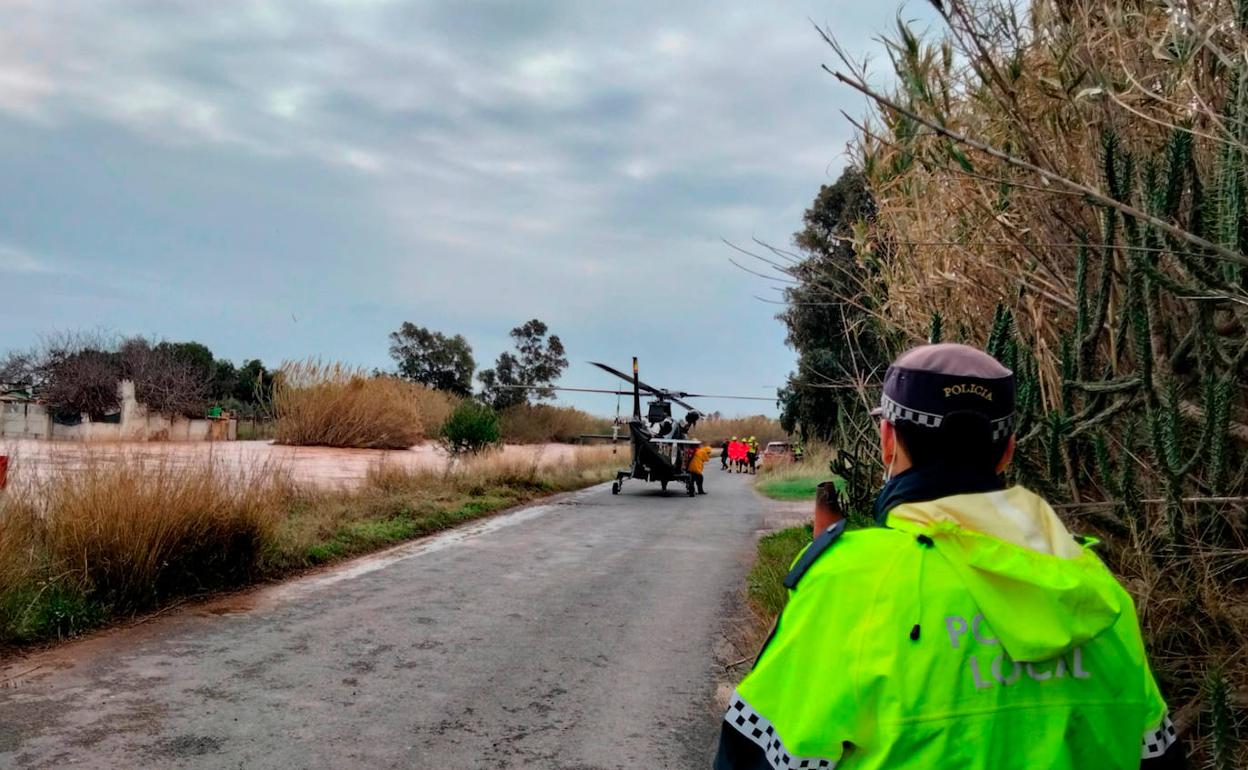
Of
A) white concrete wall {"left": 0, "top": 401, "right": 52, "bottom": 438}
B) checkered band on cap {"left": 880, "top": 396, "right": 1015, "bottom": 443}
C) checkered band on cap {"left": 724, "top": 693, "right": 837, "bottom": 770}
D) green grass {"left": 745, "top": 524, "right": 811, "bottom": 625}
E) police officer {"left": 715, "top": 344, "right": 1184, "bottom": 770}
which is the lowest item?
green grass {"left": 745, "top": 524, "right": 811, "bottom": 625}

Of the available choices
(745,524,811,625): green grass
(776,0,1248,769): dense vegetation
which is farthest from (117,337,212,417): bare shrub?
(776,0,1248,769): dense vegetation

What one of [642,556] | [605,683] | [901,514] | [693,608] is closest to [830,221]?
[642,556]

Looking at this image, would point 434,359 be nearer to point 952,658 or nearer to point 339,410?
point 339,410

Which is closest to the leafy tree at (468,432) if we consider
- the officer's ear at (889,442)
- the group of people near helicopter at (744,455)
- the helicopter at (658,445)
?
the helicopter at (658,445)

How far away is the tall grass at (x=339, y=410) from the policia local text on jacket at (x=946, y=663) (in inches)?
949

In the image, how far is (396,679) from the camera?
533 cm

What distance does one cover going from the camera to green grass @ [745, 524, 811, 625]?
271 inches

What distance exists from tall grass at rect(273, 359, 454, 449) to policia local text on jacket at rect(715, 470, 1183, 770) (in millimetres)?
24092

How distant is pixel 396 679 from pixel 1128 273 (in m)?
4.19

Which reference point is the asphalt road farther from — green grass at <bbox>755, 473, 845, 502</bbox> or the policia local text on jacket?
green grass at <bbox>755, 473, 845, 502</bbox>

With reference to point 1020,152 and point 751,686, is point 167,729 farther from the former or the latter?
point 1020,152

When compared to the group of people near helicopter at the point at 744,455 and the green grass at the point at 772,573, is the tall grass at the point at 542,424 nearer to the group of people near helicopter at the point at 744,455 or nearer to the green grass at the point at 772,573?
the group of people near helicopter at the point at 744,455

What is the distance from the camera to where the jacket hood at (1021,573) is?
1.36 meters

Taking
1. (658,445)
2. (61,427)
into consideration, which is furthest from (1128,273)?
(61,427)
